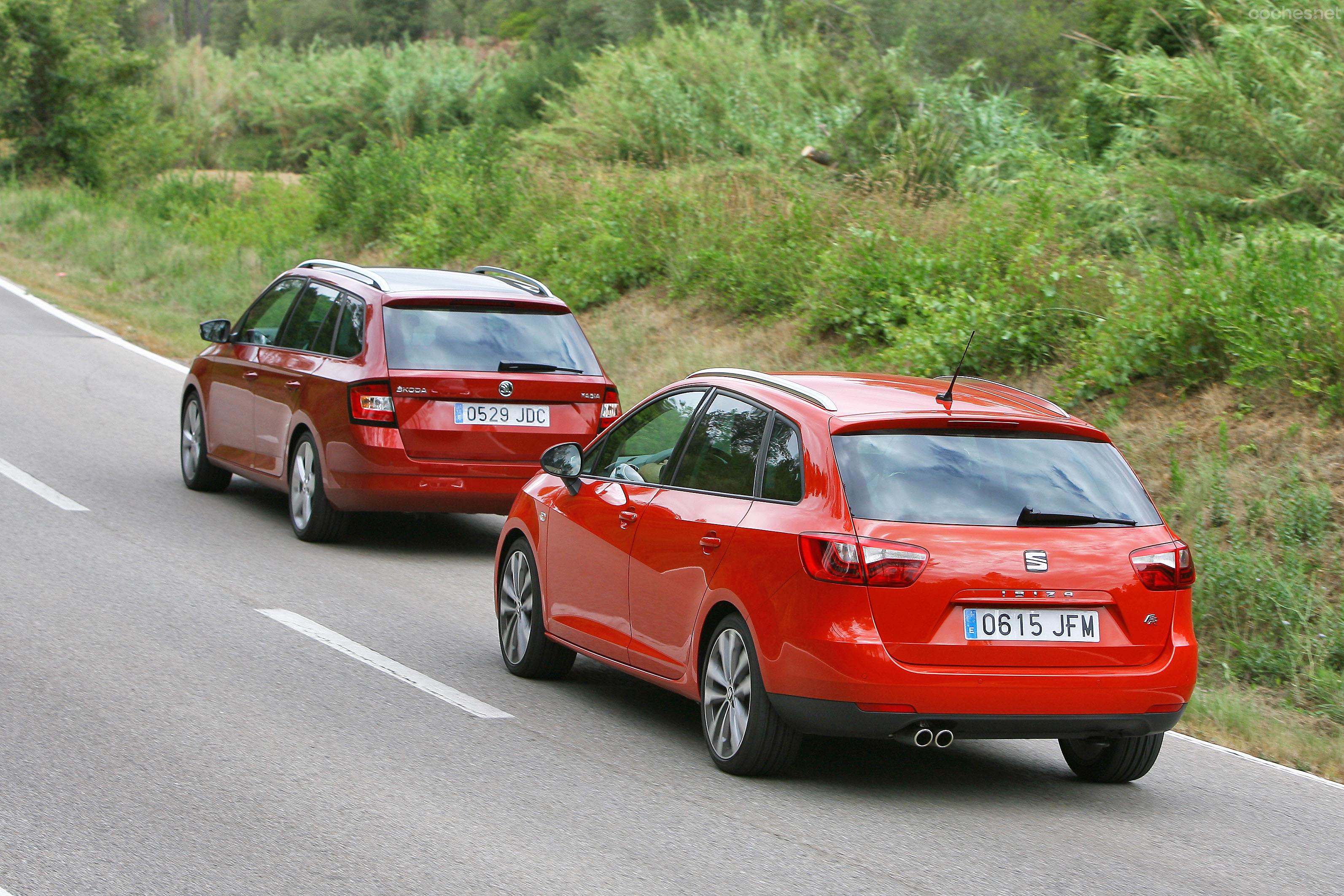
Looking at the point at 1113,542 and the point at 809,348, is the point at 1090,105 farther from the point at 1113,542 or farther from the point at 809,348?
the point at 1113,542

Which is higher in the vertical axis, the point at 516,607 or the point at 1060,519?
the point at 1060,519

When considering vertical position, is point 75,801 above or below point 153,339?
above

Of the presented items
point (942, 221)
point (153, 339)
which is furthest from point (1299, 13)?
point (153, 339)

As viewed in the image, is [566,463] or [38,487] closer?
[566,463]

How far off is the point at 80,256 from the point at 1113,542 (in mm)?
26170

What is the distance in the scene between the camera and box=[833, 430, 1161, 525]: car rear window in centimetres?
572

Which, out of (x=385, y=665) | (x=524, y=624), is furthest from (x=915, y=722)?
(x=385, y=665)

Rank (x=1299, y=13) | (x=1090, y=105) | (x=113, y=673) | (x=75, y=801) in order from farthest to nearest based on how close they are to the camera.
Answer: (x=1090, y=105) < (x=1299, y=13) < (x=113, y=673) < (x=75, y=801)

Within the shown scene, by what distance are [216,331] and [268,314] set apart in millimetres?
408

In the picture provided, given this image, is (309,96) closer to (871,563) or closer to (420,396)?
(420,396)

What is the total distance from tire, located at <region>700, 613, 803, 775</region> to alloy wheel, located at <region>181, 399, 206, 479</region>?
7.35 m

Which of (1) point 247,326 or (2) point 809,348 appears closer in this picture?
(1) point 247,326

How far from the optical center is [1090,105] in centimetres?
1834

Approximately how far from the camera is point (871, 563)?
5.51 m
